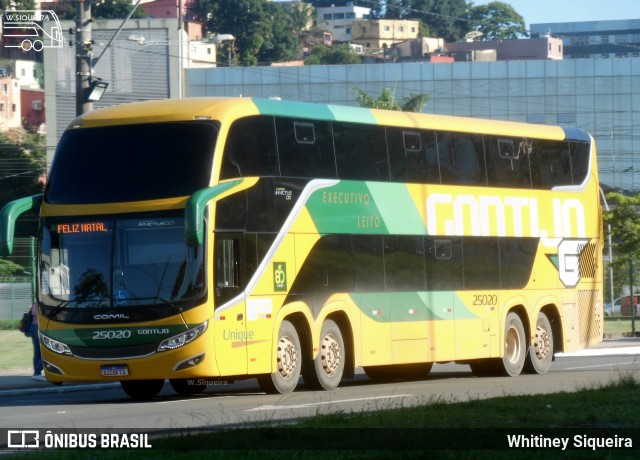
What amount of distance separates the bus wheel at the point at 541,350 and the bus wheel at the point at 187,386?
6.59 meters

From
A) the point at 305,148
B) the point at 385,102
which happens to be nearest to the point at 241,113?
the point at 305,148

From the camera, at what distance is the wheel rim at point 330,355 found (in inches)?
826

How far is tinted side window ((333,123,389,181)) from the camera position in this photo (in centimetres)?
2162

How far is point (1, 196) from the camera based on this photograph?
88.4 meters

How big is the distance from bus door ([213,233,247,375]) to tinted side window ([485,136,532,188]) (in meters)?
6.72

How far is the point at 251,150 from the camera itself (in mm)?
19812

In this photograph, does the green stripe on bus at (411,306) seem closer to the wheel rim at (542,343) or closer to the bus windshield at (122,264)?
the wheel rim at (542,343)

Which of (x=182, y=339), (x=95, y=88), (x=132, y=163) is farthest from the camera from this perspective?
(x=95, y=88)

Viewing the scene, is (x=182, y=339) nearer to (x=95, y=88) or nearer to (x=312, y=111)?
(x=312, y=111)

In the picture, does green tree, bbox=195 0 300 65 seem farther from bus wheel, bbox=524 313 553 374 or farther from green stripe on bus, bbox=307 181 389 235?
green stripe on bus, bbox=307 181 389 235

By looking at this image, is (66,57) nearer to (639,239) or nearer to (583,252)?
(639,239)

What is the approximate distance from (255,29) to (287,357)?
429ft

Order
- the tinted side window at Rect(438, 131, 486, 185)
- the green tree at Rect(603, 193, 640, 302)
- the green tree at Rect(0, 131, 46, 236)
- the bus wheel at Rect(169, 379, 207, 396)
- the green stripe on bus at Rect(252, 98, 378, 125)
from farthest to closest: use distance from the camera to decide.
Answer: the green tree at Rect(0, 131, 46, 236) → the green tree at Rect(603, 193, 640, 302) → the tinted side window at Rect(438, 131, 486, 185) → the bus wheel at Rect(169, 379, 207, 396) → the green stripe on bus at Rect(252, 98, 378, 125)

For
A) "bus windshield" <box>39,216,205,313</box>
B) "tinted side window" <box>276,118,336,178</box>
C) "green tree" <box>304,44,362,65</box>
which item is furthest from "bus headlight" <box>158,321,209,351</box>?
"green tree" <box>304,44,362,65</box>
